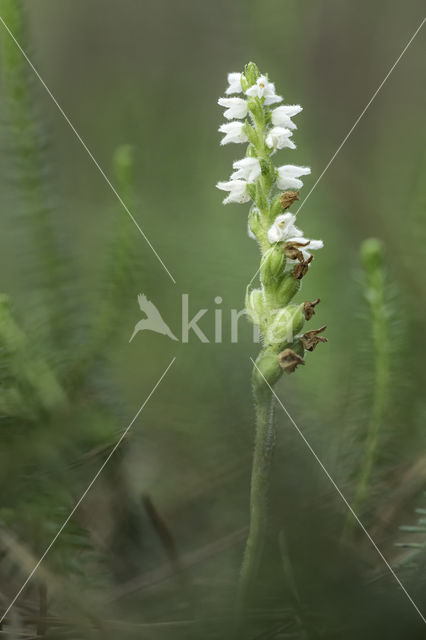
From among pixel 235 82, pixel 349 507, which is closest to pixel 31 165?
pixel 235 82

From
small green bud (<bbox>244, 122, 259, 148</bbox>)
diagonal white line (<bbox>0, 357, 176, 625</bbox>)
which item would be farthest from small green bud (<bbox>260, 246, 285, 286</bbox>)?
diagonal white line (<bbox>0, 357, 176, 625</bbox>)

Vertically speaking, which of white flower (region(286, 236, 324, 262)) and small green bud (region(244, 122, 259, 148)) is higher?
small green bud (region(244, 122, 259, 148))

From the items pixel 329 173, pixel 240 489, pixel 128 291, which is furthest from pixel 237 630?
pixel 329 173

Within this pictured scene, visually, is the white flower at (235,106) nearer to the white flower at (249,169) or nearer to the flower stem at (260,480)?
the white flower at (249,169)

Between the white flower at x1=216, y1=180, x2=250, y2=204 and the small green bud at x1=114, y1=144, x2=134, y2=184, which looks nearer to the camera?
the white flower at x1=216, y1=180, x2=250, y2=204

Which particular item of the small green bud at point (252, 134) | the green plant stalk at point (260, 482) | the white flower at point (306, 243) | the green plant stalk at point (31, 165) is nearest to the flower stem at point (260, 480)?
the green plant stalk at point (260, 482)

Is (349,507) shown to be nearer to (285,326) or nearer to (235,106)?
(285,326)

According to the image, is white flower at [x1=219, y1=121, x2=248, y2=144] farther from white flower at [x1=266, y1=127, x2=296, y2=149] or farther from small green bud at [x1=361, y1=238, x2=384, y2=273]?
small green bud at [x1=361, y1=238, x2=384, y2=273]
